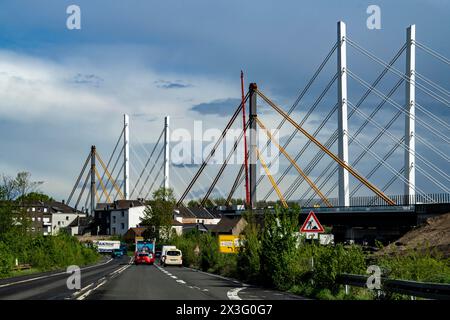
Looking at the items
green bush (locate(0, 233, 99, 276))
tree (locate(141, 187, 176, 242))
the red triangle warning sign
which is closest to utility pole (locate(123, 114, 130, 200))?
tree (locate(141, 187, 176, 242))

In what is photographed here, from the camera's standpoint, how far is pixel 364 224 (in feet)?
241

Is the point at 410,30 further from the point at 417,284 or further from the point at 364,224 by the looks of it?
the point at 417,284

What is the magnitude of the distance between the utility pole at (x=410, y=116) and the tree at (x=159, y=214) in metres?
79.9

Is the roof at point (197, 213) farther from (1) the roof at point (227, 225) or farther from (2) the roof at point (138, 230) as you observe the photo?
(1) the roof at point (227, 225)

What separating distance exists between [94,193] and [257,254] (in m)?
136

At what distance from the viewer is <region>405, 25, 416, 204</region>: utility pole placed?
5516cm

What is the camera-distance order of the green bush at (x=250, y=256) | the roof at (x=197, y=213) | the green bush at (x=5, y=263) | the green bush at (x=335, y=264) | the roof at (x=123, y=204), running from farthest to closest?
the roof at (x=197, y=213) < the roof at (x=123, y=204) < the green bush at (x=5, y=263) < the green bush at (x=250, y=256) < the green bush at (x=335, y=264)

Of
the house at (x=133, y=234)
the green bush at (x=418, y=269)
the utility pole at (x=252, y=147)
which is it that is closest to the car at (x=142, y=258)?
the utility pole at (x=252, y=147)

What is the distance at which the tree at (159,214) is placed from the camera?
133 metres

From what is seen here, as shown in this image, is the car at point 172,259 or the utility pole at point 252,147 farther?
the utility pole at point 252,147

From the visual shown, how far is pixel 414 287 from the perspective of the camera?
16.8 meters

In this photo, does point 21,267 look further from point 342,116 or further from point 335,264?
point 335,264

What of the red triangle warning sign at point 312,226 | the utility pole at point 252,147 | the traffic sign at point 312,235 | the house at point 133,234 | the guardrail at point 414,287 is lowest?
the house at point 133,234

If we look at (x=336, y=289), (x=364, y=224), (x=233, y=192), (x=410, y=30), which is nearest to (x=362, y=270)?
(x=336, y=289)
